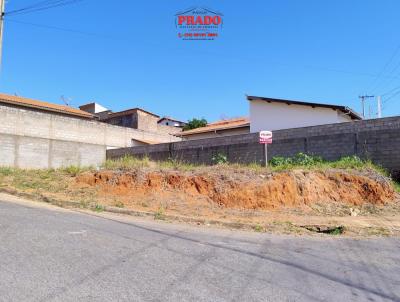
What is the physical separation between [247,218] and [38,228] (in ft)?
15.7

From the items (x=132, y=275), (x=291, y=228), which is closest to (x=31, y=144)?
(x=291, y=228)

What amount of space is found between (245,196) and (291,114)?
586 inches

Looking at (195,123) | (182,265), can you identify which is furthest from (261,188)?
(195,123)

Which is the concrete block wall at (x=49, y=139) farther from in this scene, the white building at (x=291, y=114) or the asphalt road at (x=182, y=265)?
the asphalt road at (x=182, y=265)

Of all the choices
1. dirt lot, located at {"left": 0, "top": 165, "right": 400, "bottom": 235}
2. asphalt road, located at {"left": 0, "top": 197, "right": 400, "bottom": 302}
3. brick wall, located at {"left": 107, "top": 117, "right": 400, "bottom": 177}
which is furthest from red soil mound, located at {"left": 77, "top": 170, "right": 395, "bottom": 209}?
asphalt road, located at {"left": 0, "top": 197, "right": 400, "bottom": 302}

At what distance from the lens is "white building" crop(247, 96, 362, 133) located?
23500 millimetres

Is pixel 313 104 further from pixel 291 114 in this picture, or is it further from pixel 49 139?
pixel 49 139

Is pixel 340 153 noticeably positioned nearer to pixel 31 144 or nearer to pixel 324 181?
pixel 324 181

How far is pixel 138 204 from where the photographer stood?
11.1 meters

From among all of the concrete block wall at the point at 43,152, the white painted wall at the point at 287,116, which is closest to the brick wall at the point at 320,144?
the white painted wall at the point at 287,116

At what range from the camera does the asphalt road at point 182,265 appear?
447cm

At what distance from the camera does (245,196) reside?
1124cm

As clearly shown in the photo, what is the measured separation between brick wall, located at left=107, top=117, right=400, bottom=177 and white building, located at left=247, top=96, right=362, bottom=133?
6232mm

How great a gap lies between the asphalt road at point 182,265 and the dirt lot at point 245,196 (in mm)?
1387
